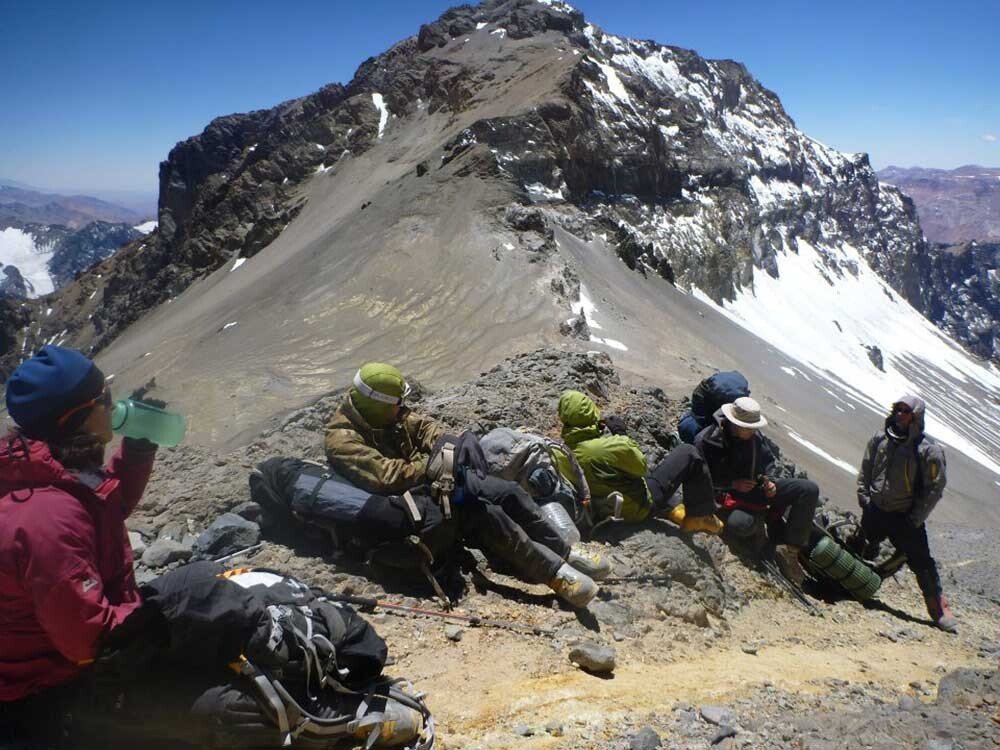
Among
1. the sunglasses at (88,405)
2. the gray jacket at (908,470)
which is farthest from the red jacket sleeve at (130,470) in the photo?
the gray jacket at (908,470)

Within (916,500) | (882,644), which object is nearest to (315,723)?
(882,644)

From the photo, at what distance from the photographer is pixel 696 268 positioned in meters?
58.8

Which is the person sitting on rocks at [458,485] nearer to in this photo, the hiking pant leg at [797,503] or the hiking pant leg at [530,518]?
the hiking pant leg at [530,518]

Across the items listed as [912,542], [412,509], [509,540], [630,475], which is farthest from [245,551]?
[912,542]

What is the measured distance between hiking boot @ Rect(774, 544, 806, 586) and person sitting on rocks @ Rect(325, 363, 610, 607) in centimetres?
276

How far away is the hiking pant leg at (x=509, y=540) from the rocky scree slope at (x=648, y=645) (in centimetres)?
28

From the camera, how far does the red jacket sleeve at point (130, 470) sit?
359cm

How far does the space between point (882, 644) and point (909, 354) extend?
101 metres

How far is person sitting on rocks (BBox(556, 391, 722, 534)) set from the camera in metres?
6.58

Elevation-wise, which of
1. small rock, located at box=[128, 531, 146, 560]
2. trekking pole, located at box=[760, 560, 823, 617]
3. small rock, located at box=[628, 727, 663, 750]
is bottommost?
small rock, located at box=[128, 531, 146, 560]

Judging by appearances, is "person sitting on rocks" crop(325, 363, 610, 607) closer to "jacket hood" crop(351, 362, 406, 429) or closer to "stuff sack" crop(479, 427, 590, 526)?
"jacket hood" crop(351, 362, 406, 429)

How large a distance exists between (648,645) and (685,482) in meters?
2.09

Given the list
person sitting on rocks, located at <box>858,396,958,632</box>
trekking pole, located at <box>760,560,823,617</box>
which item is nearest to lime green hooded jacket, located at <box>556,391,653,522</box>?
trekking pole, located at <box>760,560,823,617</box>

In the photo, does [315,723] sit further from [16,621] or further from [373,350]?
[373,350]
